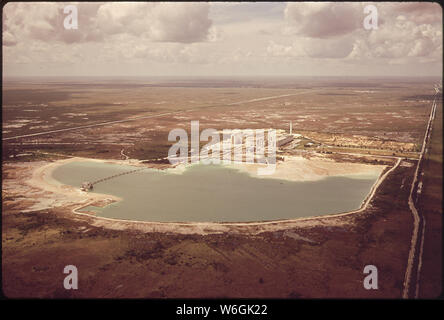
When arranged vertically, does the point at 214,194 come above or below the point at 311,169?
below

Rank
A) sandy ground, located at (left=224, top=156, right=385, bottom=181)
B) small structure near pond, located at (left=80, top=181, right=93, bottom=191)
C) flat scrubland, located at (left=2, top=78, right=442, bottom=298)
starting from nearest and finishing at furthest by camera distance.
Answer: flat scrubland, located at (left=2, top=78, right=442, bottom=298) < small structure near pond, located at (left=80, top=181, right=93, bottom=191) < sandy ground, located at (left=224, top=156, right=385, bottom=181)

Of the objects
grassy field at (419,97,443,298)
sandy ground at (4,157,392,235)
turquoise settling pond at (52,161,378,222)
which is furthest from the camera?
turquoise settling pond at (52,161,378,222)

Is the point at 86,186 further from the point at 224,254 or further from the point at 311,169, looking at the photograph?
the point at 311,169

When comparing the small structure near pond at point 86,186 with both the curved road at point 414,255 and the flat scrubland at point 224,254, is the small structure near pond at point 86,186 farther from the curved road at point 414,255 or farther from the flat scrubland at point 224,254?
the curved road at point 414,255

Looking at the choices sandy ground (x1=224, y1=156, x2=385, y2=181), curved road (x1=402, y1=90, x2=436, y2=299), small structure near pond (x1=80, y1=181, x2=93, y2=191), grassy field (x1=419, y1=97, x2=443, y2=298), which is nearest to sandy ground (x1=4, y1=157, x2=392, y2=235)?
sandy ground (x1=224, y1=156, x2=385, y2=181)

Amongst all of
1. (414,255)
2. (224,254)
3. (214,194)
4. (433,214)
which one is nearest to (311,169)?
(214,194)

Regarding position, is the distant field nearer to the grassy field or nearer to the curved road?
the curved road

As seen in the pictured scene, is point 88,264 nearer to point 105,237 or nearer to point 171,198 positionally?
point 105,237

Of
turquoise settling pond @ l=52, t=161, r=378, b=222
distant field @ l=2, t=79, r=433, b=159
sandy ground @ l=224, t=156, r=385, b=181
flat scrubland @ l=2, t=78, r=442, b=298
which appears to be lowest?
flat scrubland @ l=2, t=78, r=442, b=298

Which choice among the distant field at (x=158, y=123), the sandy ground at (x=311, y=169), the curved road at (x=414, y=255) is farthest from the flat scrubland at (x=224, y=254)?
the distant field at (x=158, y=123)
